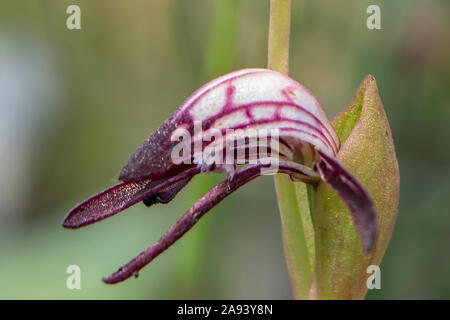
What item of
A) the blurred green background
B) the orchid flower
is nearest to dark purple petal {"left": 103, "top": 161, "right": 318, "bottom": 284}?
the orchid flower

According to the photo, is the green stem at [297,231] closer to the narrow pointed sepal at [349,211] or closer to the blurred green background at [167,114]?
the narrow pointed sepal at [349,211]

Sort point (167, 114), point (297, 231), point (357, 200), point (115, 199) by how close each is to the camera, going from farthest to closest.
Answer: point (167, 114) < point (297, 231) < point (115, 199) < point (357, 200)

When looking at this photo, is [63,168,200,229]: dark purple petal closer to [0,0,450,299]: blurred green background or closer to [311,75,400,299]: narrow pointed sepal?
[311,75,400,299]: narrow pointed sepal

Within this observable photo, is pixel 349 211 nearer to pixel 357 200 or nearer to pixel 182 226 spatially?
pixel 357 200

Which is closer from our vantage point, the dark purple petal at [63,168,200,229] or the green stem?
the dark purple petal at [63,168,200,229]

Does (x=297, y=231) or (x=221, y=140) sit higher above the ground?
(x=221, y=140)

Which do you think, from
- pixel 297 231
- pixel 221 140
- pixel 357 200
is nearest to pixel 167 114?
pixel 297 231

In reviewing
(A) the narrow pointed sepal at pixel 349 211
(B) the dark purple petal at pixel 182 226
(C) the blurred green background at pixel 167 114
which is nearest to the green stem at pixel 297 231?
(A) the narrow pointed sepal at pixel 349 211
